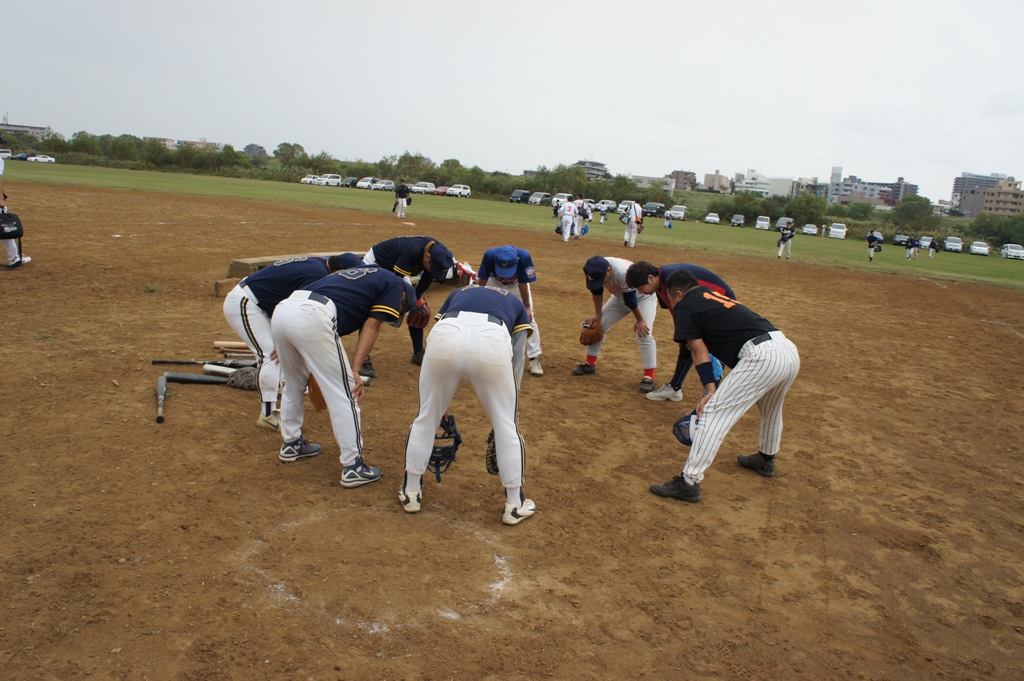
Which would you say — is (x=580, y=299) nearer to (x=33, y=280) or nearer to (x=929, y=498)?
(x=929, y=498)

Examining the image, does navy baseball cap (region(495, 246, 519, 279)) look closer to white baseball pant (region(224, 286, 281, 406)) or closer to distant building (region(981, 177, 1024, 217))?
white baseball pant (region(224, 286, 281, 406))

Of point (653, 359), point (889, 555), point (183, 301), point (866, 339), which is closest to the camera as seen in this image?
point (889, 555)

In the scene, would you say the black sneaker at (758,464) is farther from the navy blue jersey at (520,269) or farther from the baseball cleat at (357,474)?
the baseball cleat at (357,474)

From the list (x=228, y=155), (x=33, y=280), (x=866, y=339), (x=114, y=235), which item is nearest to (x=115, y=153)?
(x=228, y=155)

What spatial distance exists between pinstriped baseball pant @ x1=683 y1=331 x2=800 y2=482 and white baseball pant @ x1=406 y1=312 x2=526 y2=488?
1545 mm

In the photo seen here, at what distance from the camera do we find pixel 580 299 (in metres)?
14.5

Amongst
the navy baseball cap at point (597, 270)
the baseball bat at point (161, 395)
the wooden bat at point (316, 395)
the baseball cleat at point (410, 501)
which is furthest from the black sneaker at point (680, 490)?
the baseball bat at point (161, 395)

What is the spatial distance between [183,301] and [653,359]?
7603 mm

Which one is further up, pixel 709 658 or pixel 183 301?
pixel 183 301

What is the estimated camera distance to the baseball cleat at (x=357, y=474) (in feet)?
17.4

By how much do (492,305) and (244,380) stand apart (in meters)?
3.87

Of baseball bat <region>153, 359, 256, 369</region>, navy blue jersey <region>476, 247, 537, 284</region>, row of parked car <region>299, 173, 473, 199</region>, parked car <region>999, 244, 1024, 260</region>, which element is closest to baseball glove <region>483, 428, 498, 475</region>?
navy blue jersey <region>476, 247, 537, 284</region>

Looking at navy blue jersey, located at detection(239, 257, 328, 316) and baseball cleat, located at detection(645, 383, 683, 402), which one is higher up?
navy blue jersey, located at detection(239, 257, 328, 316)

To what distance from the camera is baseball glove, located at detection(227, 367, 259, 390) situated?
288 inches
